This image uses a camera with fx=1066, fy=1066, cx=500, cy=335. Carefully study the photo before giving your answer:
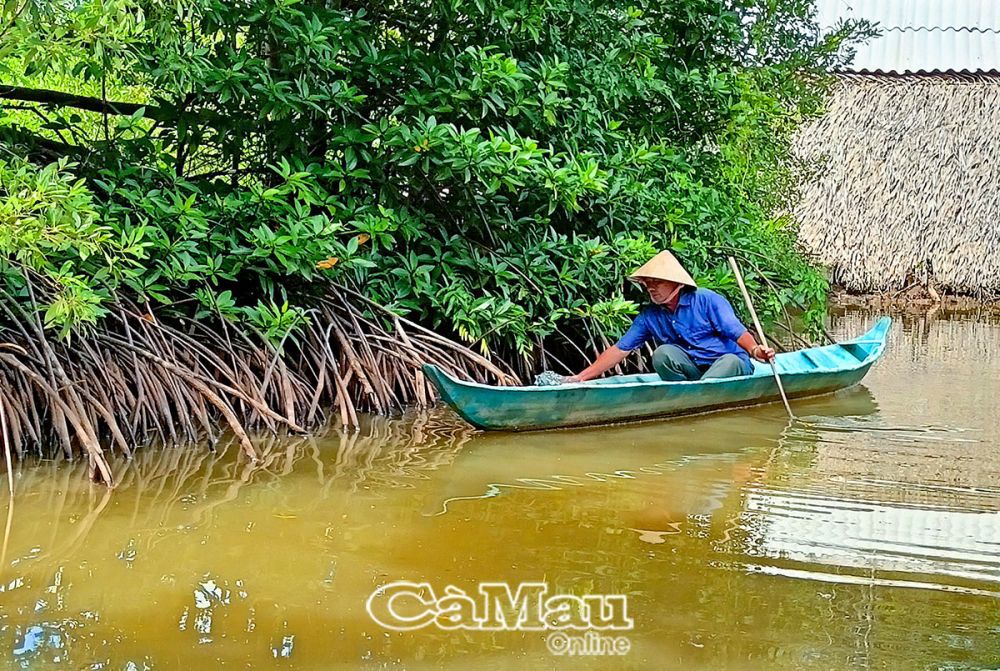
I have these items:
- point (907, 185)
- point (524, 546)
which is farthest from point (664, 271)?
point (907, 185)

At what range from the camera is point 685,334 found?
6.13 m

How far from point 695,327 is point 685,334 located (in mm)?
69

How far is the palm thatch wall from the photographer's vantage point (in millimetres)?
12016

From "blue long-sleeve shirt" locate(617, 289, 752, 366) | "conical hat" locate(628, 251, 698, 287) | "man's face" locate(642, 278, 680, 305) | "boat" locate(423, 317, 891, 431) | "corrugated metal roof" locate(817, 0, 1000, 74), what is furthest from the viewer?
"corrugated metal roof" locate(817, 0, 1000, 74)

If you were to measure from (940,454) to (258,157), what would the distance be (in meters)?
4.00

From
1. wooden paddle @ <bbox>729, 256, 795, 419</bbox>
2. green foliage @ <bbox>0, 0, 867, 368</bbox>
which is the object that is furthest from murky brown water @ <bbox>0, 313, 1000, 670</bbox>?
green foliage @ <bbox>0, 0, 867, 368</bbox>

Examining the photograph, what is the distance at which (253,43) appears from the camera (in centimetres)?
570

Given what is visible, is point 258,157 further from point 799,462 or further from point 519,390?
point 799,462

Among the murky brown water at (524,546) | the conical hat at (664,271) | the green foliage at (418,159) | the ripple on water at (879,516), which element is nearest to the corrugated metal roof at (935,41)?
the green foliage at (418,159)

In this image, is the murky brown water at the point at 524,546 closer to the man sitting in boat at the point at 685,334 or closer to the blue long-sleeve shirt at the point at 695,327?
the man sitting in boat at the point at 685,334

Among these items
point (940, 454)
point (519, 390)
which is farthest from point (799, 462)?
point (519, 390)

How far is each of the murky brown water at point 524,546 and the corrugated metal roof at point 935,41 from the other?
7.83 metres

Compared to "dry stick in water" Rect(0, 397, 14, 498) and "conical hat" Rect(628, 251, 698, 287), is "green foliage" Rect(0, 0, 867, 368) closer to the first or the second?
"conical hat" Rect(628, 251, 698, 287)

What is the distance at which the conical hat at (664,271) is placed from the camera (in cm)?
574
